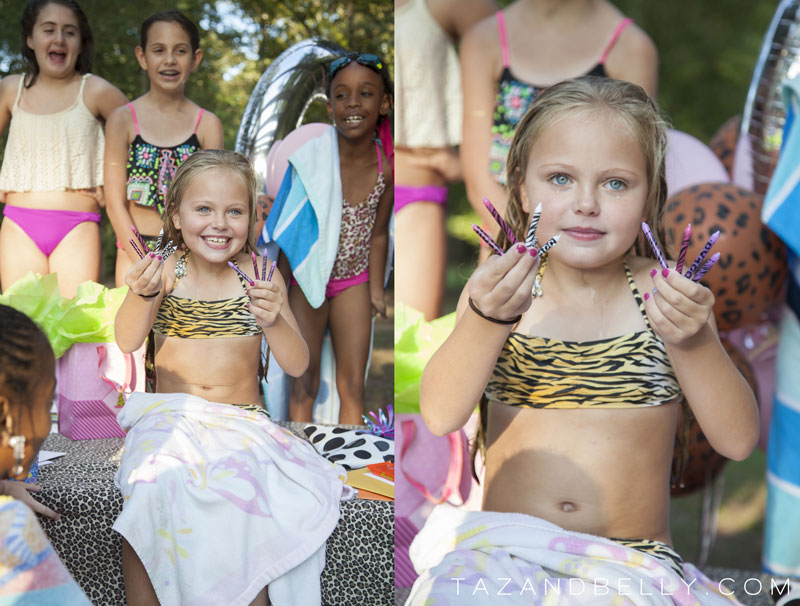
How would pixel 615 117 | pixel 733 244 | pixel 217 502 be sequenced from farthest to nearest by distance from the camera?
pixel 733 244, pixel 217 502, pixel 615 117

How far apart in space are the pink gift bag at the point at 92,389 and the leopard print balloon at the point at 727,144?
2072 millimetres

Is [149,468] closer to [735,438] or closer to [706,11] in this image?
[735,438]

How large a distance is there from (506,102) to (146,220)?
0.95 m

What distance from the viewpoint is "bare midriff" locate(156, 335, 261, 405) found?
187 cm

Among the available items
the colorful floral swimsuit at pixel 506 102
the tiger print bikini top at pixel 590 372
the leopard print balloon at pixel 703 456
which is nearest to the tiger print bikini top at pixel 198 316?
the tiger print bikini top at pixel 590 372

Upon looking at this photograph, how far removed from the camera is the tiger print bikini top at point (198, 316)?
185 cm

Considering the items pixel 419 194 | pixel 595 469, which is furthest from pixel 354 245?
pixel 595 469

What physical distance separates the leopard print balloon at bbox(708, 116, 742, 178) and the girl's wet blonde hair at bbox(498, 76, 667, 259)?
4.47 feet

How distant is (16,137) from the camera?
1.93m

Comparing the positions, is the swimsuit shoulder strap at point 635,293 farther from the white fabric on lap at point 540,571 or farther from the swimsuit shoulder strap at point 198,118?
the swimsuit shoulder strap at point 198,118

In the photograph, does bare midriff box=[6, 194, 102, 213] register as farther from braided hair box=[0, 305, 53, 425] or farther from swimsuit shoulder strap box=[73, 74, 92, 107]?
braided hair box=[0, 305, 53, 425]

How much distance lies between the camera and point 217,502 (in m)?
1.72

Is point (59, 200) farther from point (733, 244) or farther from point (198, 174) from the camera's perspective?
point (733, 244)

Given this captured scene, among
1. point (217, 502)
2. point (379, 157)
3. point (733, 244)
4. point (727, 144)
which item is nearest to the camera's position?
point (217, 502)
